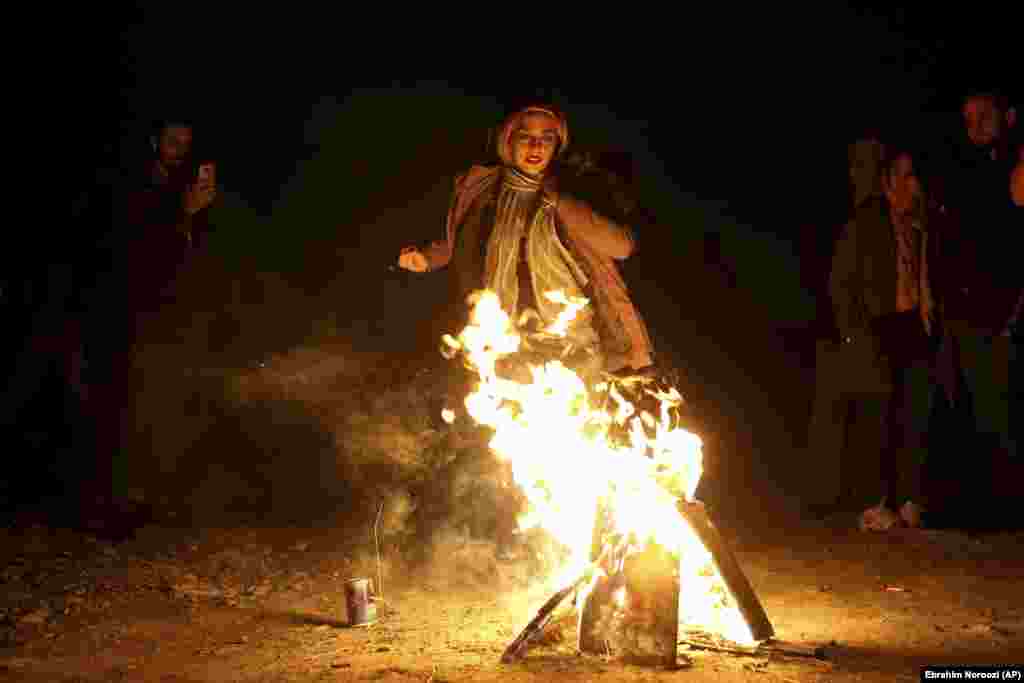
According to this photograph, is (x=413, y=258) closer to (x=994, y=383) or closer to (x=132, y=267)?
(x=132, y=267)

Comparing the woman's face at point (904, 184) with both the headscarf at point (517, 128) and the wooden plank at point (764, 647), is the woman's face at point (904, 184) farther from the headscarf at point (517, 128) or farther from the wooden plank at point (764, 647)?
the wooden plank at point (764, 647)

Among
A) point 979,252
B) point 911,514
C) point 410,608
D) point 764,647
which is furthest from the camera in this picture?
point 979,252

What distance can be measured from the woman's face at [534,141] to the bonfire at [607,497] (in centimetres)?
84

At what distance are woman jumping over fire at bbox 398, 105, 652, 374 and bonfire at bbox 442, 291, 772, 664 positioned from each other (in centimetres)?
13

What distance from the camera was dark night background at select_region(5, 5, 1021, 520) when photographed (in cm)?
976

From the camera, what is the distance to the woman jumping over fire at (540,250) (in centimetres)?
677

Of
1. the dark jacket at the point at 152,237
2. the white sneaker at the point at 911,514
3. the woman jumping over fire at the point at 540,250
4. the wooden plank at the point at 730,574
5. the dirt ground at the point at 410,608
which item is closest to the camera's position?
the dirt ground at the point at 410,608

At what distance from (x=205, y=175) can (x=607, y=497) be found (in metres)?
4.40

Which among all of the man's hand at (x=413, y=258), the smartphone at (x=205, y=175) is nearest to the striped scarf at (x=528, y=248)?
the man's hand at (x=413, y=258)

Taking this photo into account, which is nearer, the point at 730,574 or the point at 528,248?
the point at 730,574

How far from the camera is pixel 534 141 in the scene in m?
6.59

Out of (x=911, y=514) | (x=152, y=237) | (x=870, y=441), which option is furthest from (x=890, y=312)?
(x=152, y=237)

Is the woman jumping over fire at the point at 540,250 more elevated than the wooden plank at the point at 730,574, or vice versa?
the woman jumping over fire at the point at 540,250

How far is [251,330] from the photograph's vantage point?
9.94 meters
